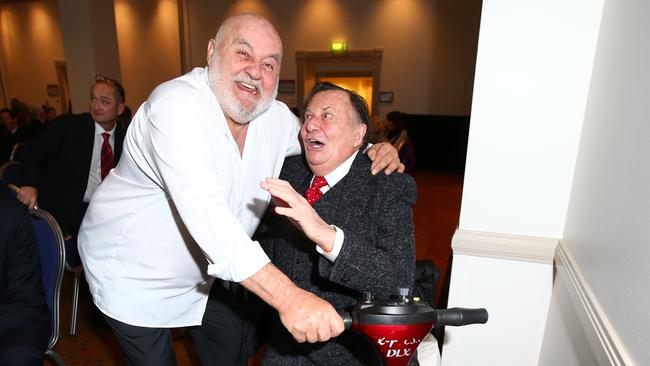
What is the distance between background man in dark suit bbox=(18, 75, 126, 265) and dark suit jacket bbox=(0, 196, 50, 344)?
100 cm

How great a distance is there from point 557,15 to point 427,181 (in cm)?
679

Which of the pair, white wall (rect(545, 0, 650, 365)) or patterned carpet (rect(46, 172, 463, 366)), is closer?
white wall (rect(545, 0, 650, 365))

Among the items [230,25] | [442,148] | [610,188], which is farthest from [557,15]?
[442,148]

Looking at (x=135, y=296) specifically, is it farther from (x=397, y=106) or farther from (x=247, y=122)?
(x=397, y=106)

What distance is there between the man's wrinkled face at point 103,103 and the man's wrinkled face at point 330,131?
6.35ft

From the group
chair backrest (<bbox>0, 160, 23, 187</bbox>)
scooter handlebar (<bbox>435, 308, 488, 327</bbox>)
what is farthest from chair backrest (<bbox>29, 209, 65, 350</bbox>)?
scooter handlebar (<bbox>435, 308, 488, 327</bbox>)

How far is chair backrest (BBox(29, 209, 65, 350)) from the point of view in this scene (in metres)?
1.72

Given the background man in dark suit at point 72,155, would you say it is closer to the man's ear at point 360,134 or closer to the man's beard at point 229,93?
the man's beard at point 229,93

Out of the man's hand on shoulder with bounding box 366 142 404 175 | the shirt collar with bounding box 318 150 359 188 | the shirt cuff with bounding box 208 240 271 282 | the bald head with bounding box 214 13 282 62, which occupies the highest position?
the bald head with bounding box 214 13 282 62

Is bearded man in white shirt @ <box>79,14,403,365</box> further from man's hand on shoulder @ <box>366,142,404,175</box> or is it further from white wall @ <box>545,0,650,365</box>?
white wall @ <box>545,0,650,365</box>

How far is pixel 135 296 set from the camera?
138cm

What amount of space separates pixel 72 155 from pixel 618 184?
9.94 ft

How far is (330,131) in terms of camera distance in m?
1.33

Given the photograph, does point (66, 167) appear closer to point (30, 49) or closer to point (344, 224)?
point (344, 224)
